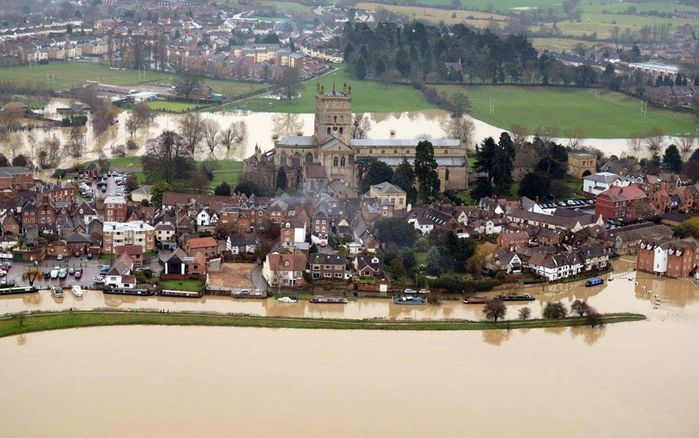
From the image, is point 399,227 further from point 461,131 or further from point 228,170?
point 461,131

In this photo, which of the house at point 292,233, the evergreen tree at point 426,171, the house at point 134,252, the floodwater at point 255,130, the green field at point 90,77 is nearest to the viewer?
the house at point 134,252

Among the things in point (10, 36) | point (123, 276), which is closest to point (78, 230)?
point (123, 276)

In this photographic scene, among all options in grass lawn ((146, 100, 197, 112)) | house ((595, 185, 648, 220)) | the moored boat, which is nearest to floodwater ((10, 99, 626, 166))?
grass lawn ((146, 100, 197, 112))

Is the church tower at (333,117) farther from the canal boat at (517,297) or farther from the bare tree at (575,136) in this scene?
the canal boat at (517,297)

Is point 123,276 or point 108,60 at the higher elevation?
point 108,60

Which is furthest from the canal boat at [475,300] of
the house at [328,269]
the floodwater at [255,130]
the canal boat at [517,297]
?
the floodwater at [255,130]
